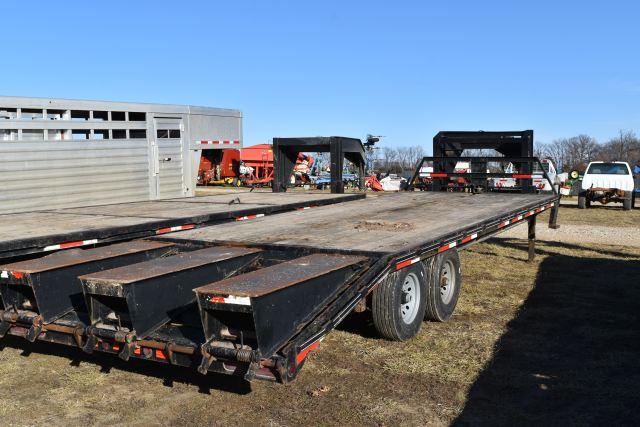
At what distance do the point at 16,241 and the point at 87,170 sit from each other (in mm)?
5002

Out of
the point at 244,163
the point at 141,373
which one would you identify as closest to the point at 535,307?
the point at 141,373

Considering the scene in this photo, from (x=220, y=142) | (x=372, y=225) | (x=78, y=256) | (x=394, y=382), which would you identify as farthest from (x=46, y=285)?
(x=220, y=142)

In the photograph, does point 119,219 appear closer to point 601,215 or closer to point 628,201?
point 601,215

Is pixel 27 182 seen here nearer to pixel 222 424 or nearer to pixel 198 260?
pixel 198 260

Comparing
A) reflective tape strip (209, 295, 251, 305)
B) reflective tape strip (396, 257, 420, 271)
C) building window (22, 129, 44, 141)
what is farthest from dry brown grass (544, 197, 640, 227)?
reflective tape strip (209, 295, 251, 305)

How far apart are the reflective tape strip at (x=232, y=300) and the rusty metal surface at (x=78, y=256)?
1556 millimetres

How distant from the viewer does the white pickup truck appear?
821 inches

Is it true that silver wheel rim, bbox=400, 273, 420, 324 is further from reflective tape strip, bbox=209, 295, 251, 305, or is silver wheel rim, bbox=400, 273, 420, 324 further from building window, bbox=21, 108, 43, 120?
building window, bbox=21, 108, 43, 120

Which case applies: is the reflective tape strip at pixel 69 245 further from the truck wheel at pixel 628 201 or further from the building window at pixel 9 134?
the truck wheel at pixel 628 201

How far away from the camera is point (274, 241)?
5.72 meters

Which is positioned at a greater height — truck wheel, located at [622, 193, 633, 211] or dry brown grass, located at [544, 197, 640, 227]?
truck wheel, located at [622, 193, 633, 211]

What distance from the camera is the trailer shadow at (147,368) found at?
5.01 meters

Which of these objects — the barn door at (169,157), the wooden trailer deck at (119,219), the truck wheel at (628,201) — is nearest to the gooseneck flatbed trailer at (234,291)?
the wooden trailer deck at (119,219)

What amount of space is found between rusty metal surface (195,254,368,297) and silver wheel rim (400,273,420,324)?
98 centimetres
